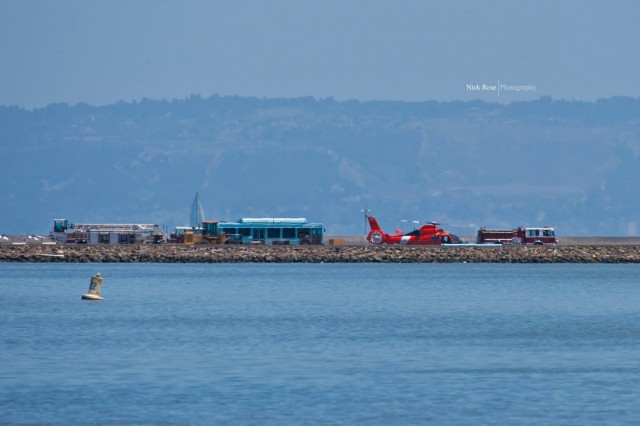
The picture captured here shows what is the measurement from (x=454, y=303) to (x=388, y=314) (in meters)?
6.77

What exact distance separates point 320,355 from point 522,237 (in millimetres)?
75011

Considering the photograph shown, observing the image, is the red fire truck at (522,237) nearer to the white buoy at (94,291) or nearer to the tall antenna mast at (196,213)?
the white buoy at (94,291)

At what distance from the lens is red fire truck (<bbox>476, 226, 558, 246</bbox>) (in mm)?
106250

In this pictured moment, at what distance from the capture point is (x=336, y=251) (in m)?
96.3

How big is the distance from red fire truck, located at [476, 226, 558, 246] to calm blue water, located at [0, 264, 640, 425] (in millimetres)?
42344

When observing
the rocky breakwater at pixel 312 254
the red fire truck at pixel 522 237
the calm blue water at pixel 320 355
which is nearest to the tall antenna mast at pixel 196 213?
the red fire truck at pixel 522 237

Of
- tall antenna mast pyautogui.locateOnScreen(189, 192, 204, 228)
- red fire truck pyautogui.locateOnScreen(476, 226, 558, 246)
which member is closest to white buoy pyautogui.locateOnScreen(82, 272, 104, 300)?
red fire truck pyautogui.locateOnScreen(476, 226, 558, 246)

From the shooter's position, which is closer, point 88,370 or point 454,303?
point 88,370

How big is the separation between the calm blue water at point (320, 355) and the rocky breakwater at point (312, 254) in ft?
100

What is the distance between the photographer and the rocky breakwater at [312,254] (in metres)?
94.6

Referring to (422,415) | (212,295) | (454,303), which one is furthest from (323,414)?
(212,295)

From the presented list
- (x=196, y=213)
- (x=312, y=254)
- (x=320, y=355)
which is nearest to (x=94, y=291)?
(x=320, y=355)

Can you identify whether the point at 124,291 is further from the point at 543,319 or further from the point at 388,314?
the point at 543,319

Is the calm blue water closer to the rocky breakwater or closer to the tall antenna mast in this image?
the rocky breakwater
